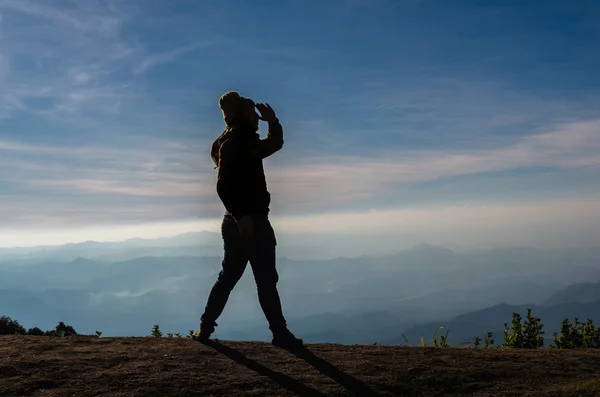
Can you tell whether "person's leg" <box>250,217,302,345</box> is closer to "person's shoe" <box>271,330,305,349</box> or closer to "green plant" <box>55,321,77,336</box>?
"person's shoe" <box>271,330,305,349</box>

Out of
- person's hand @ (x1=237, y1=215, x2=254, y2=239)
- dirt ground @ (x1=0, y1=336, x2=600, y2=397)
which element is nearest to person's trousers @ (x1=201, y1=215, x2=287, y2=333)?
person's hand @ (x1=237, y1=215, x2=254, y2=239)

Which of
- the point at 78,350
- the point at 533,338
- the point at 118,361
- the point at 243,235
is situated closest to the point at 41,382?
the point at 118,361

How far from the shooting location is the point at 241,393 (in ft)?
17.1

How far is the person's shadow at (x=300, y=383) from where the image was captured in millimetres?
5281

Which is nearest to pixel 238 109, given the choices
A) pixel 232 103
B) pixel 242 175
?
pixel 232 103

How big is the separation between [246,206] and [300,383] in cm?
228

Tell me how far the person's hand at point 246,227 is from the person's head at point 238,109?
1280 millimetres

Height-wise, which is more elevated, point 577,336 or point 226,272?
point 226,272

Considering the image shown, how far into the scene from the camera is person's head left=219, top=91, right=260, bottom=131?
23.0 feet

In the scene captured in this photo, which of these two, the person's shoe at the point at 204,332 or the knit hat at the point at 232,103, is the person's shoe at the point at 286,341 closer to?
the person's shoe at the point at 204,332

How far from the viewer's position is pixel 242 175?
6.74m

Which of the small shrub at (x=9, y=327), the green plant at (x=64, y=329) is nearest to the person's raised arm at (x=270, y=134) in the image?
the green plant at (x=64, y=329)

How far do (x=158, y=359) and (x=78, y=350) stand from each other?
1.36 metres

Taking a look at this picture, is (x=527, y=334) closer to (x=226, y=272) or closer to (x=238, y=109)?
(x=226, y=272)
